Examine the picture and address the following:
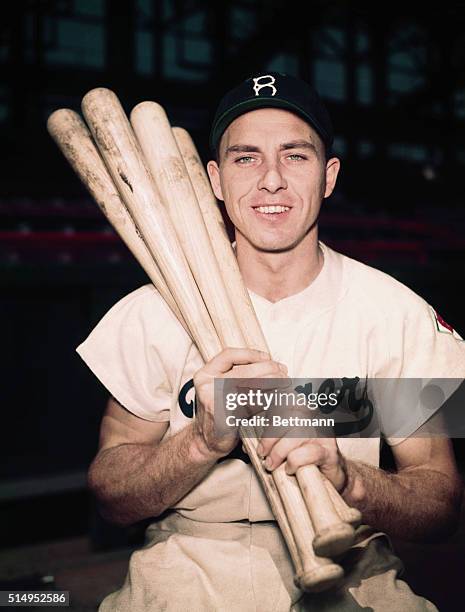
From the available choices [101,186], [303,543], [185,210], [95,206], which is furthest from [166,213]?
[95,206]

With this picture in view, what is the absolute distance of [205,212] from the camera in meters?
1.23

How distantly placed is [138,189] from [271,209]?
28cm

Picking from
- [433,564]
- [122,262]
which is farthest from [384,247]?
[433,564]

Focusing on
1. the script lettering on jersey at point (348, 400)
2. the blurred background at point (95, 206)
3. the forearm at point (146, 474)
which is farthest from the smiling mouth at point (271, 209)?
the blurred background at point (95, 206)

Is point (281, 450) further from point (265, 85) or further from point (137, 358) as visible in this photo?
point (265, 85)

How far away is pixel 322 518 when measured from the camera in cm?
84

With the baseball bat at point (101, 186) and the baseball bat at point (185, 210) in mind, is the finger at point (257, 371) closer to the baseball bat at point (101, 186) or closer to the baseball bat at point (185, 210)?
the baseball bat at point (185, 210)

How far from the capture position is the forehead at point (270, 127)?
1.27 meters

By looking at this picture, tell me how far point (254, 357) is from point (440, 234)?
396 centimetres

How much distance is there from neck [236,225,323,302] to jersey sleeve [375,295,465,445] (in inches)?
8.3

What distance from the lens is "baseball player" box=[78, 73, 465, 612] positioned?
1.18m

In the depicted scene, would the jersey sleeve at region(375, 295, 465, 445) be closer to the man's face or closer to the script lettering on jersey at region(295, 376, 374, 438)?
the script lettering on jersey at region(295, 376, 374, 438)

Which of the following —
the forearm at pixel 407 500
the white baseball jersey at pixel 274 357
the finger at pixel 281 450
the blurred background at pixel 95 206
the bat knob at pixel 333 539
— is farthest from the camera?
the blurred background at pixel 95 206

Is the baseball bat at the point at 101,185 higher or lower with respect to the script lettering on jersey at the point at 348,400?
higher
